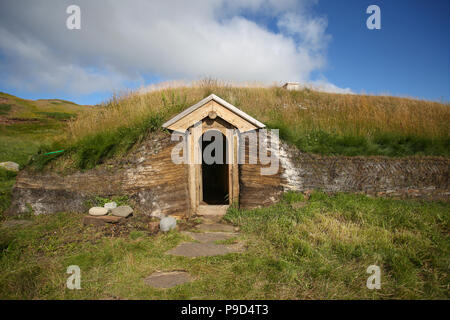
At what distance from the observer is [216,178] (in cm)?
1041

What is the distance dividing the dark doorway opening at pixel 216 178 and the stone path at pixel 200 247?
279 centimetres

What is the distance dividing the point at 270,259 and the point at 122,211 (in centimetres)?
389

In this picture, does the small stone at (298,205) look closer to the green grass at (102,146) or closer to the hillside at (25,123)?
the green grass at (102,146)

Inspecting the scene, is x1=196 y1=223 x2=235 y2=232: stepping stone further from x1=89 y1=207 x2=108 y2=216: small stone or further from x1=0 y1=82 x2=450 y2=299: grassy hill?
x1=89 y1=207 x2=108 y2=216: small stone

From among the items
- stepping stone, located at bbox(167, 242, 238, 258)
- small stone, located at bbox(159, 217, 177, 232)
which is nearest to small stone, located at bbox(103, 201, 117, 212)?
small stone, located at bbox(159, 217, 177, 232)

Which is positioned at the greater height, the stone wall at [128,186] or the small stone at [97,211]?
the stone wall at [128,186]

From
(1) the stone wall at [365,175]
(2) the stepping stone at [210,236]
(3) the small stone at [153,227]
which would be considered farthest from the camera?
(1) the stone wall at [365,175]

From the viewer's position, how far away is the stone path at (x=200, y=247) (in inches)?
135

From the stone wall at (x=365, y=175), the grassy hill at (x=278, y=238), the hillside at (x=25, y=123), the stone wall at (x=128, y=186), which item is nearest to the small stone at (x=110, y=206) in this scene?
the stone wall at (x=128, y=186)

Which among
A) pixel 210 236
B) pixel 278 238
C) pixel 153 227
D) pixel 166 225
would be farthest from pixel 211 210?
pixel 278 238

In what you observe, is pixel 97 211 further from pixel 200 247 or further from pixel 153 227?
pixel 200 247

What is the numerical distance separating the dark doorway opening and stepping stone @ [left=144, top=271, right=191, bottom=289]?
4.79 m

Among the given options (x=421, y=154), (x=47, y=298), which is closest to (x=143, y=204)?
(x=47, y=298)
